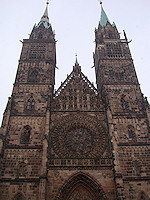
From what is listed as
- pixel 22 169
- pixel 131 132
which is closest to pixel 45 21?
pixel 131 132

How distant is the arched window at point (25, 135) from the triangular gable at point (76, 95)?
10.4 feet

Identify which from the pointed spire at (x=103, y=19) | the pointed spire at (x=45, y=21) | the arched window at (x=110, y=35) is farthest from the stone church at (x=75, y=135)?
the pointed spire at (x=103, y=19)

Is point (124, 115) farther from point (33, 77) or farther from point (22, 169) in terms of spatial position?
point (33, 77)

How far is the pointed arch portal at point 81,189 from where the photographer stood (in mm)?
14319

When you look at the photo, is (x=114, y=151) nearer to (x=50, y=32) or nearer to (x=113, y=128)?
(x=113, y=128)

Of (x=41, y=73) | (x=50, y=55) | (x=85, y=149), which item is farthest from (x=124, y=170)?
(x=50, y=55)

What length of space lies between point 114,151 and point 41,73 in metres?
11.2

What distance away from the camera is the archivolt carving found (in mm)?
16156

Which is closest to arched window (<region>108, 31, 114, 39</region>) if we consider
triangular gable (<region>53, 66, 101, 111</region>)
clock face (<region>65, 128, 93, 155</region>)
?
triangular gable (<region>53, 66, 101, 111</region>)

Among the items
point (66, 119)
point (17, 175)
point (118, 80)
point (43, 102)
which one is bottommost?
point (17, 175)

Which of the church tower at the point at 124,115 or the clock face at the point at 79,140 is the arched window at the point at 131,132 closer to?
the church tower at the point at 124,115

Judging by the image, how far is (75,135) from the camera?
17250 mm

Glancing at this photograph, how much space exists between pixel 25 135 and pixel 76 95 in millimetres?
6130

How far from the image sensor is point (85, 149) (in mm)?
16375
